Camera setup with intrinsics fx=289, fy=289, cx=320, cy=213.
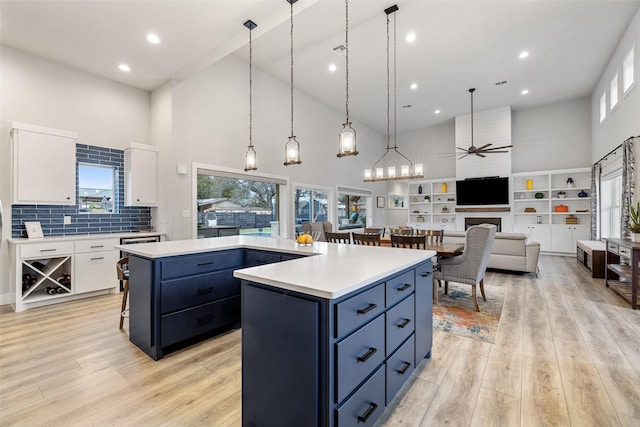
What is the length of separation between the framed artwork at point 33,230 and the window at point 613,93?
9800 mm

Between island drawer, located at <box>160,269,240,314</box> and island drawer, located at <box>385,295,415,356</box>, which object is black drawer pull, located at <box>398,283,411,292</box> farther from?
island drawer, located at <box>160,269,240,314</box>

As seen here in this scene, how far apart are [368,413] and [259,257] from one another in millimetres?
1576

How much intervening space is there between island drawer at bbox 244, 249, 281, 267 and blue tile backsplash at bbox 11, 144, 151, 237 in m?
3.23

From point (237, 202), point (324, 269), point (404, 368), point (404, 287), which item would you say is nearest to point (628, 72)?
point (404, 287)

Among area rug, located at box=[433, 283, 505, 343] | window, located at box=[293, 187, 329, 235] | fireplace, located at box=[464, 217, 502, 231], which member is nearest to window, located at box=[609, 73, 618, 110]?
fireplace, located at box=[464, 217, 502, 231]

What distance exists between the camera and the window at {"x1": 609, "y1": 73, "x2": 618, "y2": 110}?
5.45 metres

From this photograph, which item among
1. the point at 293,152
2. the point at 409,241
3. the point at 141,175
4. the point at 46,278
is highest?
the point at 293,152

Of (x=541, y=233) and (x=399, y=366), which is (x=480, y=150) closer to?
(x=541, y=233)

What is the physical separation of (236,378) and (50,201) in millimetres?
3861

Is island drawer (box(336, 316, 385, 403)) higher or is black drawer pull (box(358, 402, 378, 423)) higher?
island drawer (box(336, 316, 385, 403))

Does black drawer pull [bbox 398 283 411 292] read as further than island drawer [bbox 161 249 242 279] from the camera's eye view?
No

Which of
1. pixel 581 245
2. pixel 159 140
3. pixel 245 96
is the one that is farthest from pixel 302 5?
pixel 581 245

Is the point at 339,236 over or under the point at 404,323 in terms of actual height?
over

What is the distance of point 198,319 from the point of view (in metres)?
2.56
